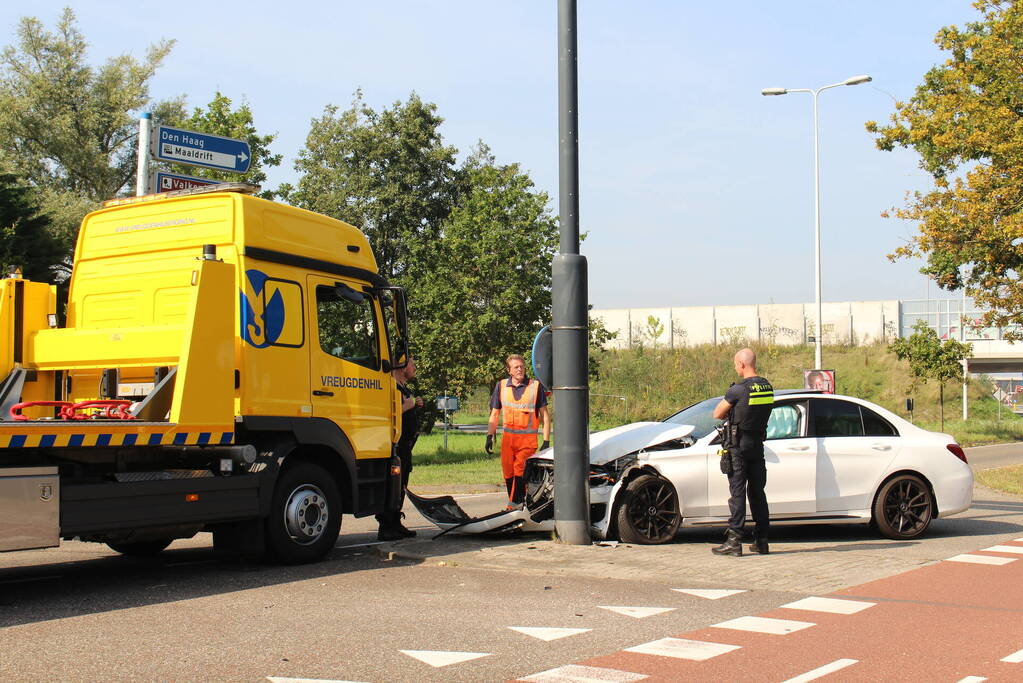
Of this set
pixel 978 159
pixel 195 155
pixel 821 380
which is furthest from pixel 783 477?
pixel 821 380

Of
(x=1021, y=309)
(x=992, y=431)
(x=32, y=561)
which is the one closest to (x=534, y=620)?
(x=32, y=561)

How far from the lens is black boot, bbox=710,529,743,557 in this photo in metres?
9.37

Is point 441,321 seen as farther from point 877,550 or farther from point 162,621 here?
point 162,621

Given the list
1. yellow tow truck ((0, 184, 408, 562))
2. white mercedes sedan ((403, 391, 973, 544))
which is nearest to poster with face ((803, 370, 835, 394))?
white mercedes sedan ((403, 391, 973, 544))

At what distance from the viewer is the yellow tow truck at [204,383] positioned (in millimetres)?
7387

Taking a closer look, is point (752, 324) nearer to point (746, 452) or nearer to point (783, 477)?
point (783, 477)

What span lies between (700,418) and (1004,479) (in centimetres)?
1103

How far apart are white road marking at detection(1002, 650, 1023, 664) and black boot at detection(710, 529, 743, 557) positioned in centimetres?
348

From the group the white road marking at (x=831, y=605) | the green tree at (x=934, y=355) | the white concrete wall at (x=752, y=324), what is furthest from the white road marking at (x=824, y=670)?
the white concrete wall at (x=752, y=324)

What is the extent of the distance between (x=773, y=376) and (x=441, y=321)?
37170 mm

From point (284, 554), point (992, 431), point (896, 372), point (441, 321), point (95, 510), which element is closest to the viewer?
point (95, 510)

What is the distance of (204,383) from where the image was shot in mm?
7984

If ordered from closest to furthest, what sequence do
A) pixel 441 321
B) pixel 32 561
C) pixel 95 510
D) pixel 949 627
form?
pixel 949 627 < pixel 95 510 < pixel 32 561 < pixel 441 321

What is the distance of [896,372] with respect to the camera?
61719 mm
